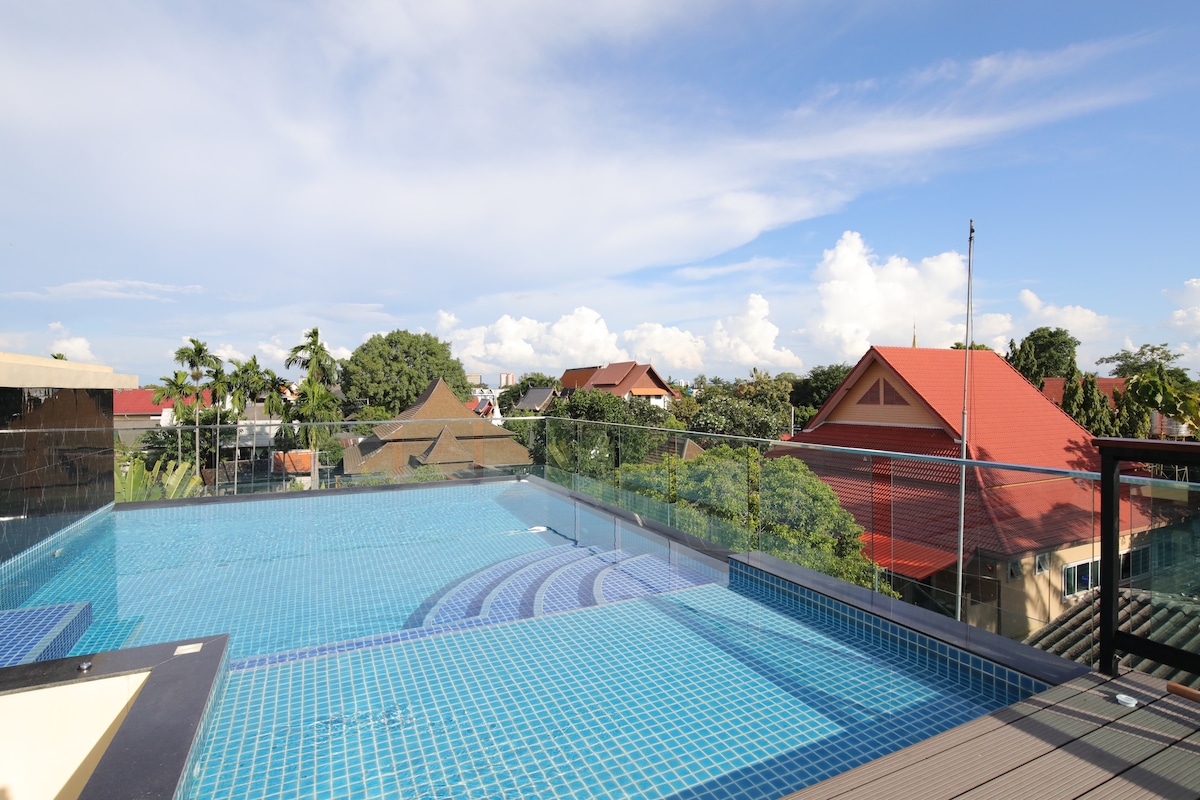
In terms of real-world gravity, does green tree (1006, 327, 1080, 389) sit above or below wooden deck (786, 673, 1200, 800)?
above

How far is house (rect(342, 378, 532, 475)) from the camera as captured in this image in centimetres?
948

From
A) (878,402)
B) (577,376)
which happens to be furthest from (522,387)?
(878,402)

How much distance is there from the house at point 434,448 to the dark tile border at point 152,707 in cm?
595

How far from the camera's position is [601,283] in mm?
25938

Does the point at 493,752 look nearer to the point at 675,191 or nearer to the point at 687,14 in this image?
the point at 687,14

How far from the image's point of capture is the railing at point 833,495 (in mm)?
2715

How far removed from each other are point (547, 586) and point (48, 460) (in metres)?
4.88

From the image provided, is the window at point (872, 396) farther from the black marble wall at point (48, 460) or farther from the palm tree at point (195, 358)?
the palm tree at point (195, 358)

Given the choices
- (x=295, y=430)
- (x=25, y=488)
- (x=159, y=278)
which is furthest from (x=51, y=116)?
(x=159, y=278)

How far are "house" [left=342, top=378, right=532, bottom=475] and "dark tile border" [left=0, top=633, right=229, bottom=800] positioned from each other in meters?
5.95

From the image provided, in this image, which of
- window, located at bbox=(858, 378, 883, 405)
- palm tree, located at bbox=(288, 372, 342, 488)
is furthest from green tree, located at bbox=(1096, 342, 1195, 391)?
palm tree, located at bbox=(288, 372, 342, 488)

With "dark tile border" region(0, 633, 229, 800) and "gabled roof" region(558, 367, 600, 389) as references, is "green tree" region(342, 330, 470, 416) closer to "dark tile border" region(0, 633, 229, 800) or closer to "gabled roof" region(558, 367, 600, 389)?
"gabled roof" region(558, 367, 600, 389)

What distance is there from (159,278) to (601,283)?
16.6 metres

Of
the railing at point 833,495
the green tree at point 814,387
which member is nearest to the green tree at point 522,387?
the green tree at point 814,387
